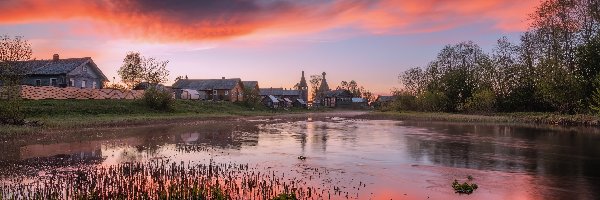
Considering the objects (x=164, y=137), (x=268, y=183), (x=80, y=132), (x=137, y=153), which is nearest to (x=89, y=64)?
(x=80, y=132)

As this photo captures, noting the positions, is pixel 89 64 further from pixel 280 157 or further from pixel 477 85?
pixel 477 85

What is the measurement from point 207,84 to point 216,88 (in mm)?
4196

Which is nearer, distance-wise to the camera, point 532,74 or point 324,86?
point 532,74

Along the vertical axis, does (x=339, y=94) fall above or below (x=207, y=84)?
below

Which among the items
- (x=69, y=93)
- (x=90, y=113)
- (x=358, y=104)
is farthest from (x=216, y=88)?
(x=358, y=104)

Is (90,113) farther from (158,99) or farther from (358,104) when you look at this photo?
(358,104)

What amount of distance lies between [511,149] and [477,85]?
2453 inches

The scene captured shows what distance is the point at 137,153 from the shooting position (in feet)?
85.5

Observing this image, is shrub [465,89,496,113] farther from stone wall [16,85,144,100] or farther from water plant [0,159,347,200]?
water plant [0,159,347,200]

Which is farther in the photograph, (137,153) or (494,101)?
(494,101)

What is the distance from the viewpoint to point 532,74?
74250mm

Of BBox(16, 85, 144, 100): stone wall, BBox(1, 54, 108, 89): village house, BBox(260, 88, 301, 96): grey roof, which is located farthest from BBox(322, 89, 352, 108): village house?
BBox(1, 54, 108, 89): village house

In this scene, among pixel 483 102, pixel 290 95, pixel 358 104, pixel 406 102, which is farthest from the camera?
pixel 358 104

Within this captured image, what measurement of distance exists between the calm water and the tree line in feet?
71.2
